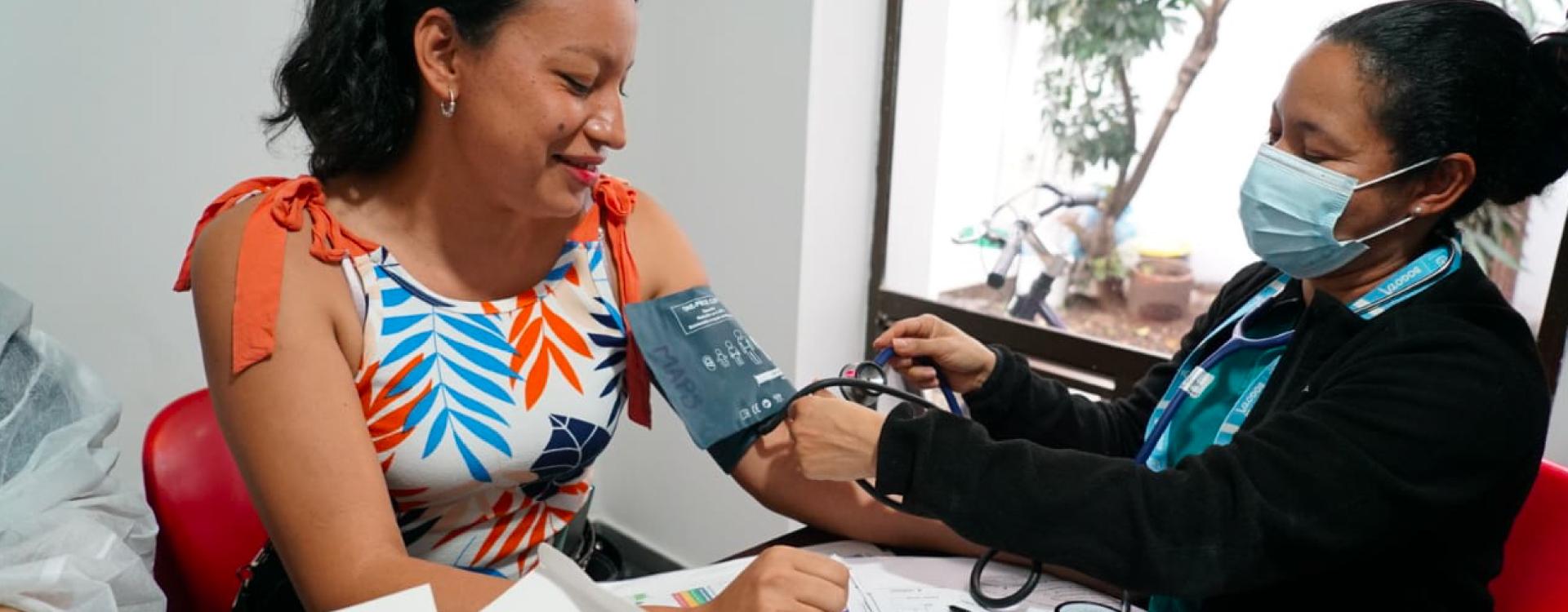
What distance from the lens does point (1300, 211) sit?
3.49 ft

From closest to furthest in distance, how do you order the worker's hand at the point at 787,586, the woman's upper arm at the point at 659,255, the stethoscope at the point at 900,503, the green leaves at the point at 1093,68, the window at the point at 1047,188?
the worker's hand at the point at 787,586, the stethoscope at the point at 900,503, the woman's upper arm at the point at 659,255, the window at the point at 1047,188, the green leaves at the point at 1093,68

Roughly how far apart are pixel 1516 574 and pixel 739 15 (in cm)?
171

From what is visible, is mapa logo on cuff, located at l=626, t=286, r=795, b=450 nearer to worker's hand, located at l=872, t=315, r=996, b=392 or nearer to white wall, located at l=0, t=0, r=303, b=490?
worker's hand, located at l=872, t=315, r=996, b=392

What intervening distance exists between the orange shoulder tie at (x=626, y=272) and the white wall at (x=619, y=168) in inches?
31.5

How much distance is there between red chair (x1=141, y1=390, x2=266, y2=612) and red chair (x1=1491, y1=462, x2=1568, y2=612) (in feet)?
4.74

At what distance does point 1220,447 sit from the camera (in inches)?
38.1

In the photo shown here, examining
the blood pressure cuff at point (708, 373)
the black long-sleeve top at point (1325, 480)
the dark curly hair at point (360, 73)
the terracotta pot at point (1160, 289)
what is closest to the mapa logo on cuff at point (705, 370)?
the blood pressure cuff at point (708, 373)

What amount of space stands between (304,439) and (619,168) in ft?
5.40

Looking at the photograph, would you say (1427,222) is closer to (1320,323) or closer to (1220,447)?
(1320,323)

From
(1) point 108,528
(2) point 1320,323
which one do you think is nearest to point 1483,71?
(2) point 1320,323

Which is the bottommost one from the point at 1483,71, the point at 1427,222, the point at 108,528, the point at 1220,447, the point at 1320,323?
the point at 108,528

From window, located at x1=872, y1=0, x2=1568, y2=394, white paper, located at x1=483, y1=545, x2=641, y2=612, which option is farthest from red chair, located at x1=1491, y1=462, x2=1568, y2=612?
white paper, located at x1=483, y1=545, x2=641, y2=612

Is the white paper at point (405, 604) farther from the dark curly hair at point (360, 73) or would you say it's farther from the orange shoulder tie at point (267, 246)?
the dark curly hair at point (360, 73)

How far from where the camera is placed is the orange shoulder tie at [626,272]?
50.8 inches
